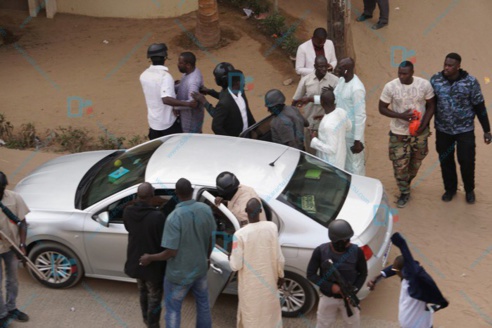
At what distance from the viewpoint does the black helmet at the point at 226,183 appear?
19.5 feet

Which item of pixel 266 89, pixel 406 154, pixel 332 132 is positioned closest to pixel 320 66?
pixel 332 132

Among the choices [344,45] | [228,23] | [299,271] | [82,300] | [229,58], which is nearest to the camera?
[299,271]

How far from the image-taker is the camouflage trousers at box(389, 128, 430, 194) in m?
8.32

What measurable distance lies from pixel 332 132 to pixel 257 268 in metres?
2.42

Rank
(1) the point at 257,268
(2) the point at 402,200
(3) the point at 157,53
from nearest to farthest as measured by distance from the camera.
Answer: (1) the point at 257,268
(3) the point at 157,53
(2) the point at 402,200

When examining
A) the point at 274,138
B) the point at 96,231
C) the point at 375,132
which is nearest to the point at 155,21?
the point at 375,132

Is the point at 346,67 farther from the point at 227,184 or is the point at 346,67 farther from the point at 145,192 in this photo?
the point at 145,192

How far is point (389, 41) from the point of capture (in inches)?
524

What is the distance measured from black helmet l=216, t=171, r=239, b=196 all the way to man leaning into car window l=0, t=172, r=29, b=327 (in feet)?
5.51

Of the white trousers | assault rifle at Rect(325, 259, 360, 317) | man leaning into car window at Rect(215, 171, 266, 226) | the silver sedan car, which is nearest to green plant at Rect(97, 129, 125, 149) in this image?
the silver sedan car

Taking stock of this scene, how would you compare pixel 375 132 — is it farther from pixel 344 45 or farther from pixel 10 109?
pixel 10 109

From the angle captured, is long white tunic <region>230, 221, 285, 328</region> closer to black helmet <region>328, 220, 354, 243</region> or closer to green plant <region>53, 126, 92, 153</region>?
black helmet <region>328, 220, 354, 243</region>

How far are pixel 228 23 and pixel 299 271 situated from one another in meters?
9.03

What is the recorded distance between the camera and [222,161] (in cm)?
669
